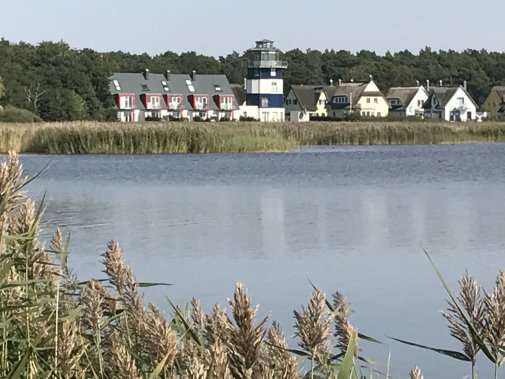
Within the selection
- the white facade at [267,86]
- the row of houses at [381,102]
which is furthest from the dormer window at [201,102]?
the white facade at [267,86]

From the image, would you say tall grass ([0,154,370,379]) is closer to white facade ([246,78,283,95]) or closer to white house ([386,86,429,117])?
white facade ([246,78,283,95])

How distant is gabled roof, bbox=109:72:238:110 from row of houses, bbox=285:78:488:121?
8.33 metres

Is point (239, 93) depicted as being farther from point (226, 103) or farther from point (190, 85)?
point (190, 85)

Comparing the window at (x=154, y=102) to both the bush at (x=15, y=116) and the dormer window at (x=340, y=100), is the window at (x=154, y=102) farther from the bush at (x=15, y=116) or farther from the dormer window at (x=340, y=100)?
the bush at (x=15, y=116)

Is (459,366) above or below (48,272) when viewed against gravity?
below

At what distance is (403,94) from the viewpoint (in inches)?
3976

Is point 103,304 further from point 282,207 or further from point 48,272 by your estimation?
point 282,207

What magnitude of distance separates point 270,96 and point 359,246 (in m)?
72.6

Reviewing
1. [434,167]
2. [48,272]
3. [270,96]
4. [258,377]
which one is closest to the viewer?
[258,377]

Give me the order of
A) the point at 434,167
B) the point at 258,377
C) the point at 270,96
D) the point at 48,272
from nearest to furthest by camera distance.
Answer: the point at 258,377
the point at 48,272
the point at 434,167
the point at 270,96

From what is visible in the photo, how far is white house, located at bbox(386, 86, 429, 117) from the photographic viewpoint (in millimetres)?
99500

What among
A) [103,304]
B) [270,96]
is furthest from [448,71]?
[103,304]

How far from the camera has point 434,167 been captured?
3250 centimetres

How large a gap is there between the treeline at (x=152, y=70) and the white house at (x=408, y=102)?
12302 mm
